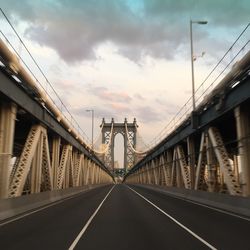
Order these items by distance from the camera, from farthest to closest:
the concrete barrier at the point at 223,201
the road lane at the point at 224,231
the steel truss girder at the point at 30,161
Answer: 1. the steel truss girder at the point at 30,161
2. the concrete barrier at the point at 223,201
3. the road lane at the point at 224,231

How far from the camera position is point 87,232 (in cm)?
1427

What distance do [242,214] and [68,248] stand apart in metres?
12.3

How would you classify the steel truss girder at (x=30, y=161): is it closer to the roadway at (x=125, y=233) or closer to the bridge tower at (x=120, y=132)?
the roadway at (x=125, y=233)

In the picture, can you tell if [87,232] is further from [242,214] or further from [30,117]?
[30,117]

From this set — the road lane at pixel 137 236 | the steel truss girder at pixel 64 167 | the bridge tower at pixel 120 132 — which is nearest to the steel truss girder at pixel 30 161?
the steel truss girder at pixel 64 167

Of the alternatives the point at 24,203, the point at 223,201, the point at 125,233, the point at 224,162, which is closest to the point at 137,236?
the point at 125,233

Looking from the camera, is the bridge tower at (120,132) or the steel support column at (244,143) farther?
the bridge tower at (120,132)

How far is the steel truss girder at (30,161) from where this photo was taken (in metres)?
25.9

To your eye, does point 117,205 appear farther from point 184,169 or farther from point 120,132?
point 120,132

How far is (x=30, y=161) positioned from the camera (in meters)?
27.1

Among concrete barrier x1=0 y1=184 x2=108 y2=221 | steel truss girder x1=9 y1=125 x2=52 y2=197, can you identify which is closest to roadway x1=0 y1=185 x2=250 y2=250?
concrete barrier x1=0 y1=184 x2=108 y2=221

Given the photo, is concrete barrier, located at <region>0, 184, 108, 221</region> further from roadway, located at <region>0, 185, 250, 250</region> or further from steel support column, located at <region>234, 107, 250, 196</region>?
Result: steel support column, located at <region>234, 107, 250, 196</region>

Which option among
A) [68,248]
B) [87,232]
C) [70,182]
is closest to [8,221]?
[87,232]

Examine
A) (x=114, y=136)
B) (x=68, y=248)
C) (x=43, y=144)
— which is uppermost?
(x=114, y=136)
